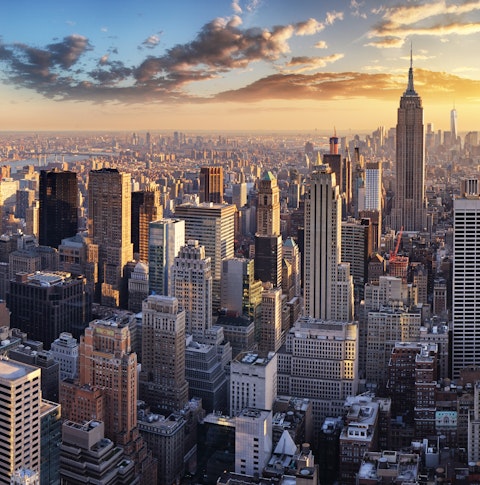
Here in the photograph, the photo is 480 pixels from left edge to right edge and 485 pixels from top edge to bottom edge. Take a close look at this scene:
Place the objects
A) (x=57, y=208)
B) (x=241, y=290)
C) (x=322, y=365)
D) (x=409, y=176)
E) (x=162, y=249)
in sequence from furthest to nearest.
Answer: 1. (x=409, y=176)
2. (x=57, y=208)
3. (x=162, y=249)
4. (x=241, y=290)
5. (x=322, y=365)

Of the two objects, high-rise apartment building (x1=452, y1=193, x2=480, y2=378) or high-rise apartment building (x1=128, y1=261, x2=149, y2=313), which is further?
high-rise apartment building (x1=128, y1=261, x2=149, y2=313)

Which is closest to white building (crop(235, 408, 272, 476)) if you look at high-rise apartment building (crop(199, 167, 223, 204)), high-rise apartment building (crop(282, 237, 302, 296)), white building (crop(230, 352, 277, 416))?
white building (crop(230, 352, 277, 416))

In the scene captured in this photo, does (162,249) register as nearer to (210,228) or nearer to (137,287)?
(137,287)

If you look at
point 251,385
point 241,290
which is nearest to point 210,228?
point 241,290

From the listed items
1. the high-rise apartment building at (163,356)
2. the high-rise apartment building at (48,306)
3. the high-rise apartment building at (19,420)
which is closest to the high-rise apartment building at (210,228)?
the high-rise apartment building at (48,306)

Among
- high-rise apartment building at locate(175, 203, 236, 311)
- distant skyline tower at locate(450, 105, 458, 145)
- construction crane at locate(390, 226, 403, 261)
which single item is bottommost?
construction crane at locate(390, 226, 403, 261)

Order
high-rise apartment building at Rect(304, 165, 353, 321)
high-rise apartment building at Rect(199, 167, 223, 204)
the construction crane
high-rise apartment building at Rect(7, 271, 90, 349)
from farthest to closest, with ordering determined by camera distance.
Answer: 1. high-rise apartment building at Rect(199, 167, 223, 204)
2. the construction crane
3. high-rise apartment building at Rect(304, 165, 353, 321)
4. high-rise apartment building at Rect(7, 271, 90, 349)

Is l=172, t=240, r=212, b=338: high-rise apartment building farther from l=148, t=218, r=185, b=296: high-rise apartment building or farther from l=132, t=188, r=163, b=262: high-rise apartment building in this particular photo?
l=132, t=188, r=163, b=262: high-rise apartment building
